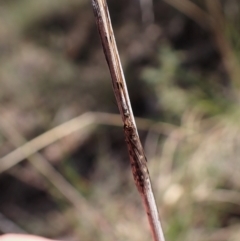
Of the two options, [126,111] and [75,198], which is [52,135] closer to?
[75,198]

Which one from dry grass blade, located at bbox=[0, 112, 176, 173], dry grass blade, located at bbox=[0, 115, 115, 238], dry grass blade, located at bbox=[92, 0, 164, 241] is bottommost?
dry grass blade, located at bbox=[92, 0, 164, 241]

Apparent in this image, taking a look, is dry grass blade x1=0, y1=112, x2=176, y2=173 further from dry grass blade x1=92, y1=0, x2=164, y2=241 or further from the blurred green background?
dry grass blade x1=92, y1=0, x2=164, y2=241

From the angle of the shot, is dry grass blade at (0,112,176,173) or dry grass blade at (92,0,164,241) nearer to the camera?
dry grass blade at (92,0,164,241)

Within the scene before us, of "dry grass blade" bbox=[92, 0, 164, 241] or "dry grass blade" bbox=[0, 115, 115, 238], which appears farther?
"dry grass blade" bbox=[0, 115, 115, 238]

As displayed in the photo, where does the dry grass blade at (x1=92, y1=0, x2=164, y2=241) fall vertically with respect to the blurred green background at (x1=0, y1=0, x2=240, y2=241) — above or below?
below

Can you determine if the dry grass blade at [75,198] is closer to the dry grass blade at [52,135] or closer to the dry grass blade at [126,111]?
the dry grass blade at [52,135]

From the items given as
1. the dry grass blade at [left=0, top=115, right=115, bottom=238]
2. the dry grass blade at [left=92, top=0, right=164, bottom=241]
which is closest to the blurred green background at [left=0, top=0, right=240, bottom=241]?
the dry grass blade at [left=0, top=115, right=115, bottom=238]
